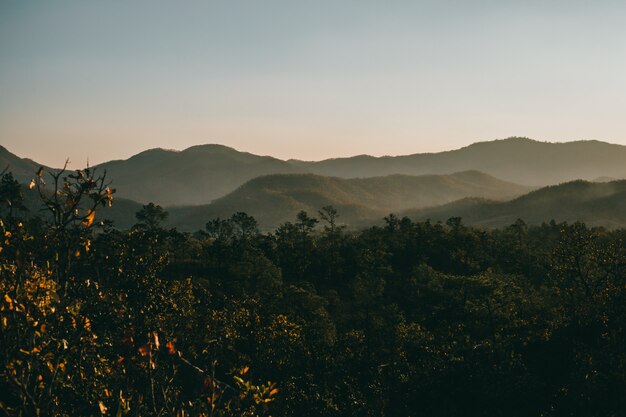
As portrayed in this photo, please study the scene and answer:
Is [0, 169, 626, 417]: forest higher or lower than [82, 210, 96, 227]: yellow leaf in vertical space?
lower

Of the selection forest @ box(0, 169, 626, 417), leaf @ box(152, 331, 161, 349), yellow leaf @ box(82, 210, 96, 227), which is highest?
yellow leaf @ box(82, 210, 96, 227)

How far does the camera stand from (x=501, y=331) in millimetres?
47969

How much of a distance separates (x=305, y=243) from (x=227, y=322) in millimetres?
72188

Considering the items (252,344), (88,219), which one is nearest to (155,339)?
(88,219)

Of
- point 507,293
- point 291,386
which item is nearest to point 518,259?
point 507,293

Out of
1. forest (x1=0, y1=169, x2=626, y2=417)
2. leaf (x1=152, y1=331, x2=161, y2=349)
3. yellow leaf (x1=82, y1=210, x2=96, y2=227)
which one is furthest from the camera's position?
forest (x1=0, y1=169, x2=626, y2=417)

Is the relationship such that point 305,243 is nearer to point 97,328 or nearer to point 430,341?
point 430,341

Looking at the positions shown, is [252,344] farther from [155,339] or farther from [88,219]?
[155,339]

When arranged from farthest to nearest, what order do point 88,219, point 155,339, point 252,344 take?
point 252,344
point 88,219
point 155,339

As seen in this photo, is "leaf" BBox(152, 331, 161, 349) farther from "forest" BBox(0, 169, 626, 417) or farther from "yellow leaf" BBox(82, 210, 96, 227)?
"yellow leaf" BBox(82, 210, 96, 227)

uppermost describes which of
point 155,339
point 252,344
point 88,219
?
point 88,219

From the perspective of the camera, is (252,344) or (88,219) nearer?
(88,219)

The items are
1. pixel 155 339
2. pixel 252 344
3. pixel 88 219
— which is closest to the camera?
pixel 155 339

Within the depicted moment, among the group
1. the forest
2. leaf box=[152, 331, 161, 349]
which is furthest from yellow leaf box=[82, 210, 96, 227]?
leaf box=[152, 331, 161, 349]
